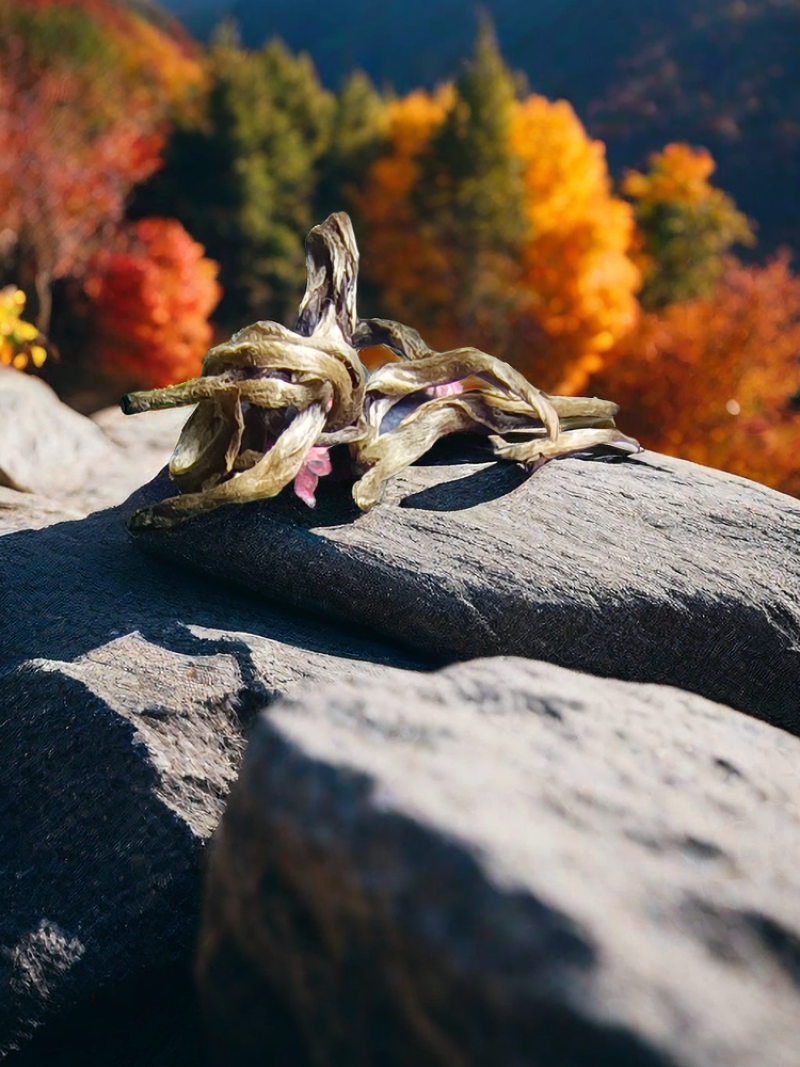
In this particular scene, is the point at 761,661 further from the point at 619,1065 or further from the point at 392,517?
the point at 619,1065

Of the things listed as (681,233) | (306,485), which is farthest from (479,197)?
(306,485)

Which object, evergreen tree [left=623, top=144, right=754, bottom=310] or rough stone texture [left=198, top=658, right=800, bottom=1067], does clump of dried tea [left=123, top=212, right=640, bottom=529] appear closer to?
rough stone texture [left=198, top=658, right=800, bottom=1067]

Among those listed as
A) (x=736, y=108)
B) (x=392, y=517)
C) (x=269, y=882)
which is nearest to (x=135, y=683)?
(x=392, y=517)

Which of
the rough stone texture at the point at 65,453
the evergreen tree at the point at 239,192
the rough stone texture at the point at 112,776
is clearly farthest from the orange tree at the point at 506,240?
the rough stone texture at the point at 112,776

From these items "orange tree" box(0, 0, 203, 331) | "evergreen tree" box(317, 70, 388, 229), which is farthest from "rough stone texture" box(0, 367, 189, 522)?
"evergreen tree" box(317, 70, 388, 229)

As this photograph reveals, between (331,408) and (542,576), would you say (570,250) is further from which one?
(542,576)
